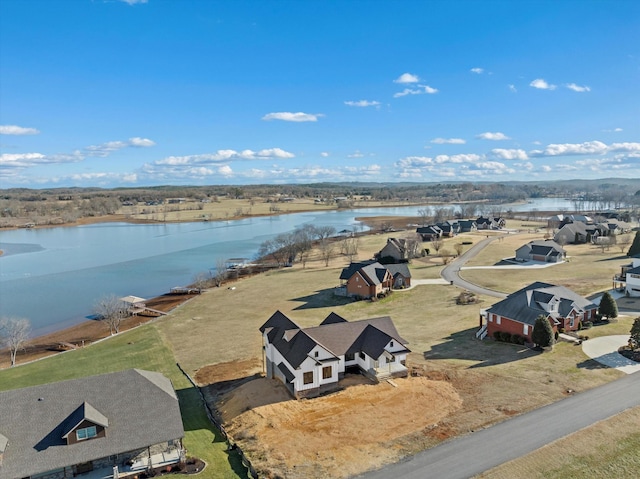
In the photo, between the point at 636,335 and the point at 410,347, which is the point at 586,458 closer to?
the point at 636,335

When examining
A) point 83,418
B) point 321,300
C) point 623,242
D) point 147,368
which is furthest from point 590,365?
point 623,242

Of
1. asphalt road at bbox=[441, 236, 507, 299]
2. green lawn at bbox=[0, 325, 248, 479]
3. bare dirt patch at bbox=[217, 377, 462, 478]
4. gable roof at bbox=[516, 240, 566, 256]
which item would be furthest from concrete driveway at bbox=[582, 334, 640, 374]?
gable roof at bbox=[516, 240, 566, 256]

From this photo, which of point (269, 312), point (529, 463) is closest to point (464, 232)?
point (269, 312)

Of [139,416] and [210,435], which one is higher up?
[139,416]

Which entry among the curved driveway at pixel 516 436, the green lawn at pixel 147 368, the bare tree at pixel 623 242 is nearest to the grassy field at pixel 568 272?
the bare tree at pixel 623 242

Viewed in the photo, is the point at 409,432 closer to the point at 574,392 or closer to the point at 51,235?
the point at 574,392

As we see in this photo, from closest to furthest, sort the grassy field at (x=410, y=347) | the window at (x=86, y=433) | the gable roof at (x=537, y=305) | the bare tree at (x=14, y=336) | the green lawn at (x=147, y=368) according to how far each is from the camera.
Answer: the window at (x=86, y=433) → the green lawn at (x=147, y=368) → the grassy field at (x=410, y=347) → the gable roof at (x=537, y=305) → the bare tree at (x=14, y=336)

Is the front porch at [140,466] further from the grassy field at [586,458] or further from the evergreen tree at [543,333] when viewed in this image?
the evergreen tree at [543,333]
